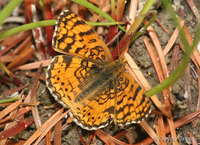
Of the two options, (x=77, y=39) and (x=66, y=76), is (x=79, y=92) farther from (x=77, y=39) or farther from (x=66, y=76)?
(x=77, y=39)

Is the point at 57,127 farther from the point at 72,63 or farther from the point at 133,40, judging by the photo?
the point at 133,40

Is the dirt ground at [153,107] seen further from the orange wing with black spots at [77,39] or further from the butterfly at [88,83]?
the orange wing with black spots at [77,39]

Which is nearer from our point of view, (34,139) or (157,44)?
(34,139)

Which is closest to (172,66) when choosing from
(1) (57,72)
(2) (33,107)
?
(1) (57,72)

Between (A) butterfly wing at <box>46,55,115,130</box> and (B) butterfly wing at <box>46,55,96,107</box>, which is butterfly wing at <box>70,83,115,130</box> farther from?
(B) butterfly wing at <box>46,55,96,107</box>

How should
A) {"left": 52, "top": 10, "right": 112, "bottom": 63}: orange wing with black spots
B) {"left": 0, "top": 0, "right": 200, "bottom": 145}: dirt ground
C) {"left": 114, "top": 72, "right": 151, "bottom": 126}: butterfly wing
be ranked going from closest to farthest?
{"left": 114, "top": 72, "right": 151, "bottom": 126}: butterfly wing < {"left": 52, "top": 10, "right": 112, "bottom": 63}: orange wing with black spots < {"left": 0, "top": 0, "right": 200, "bottom": 145}: dirt ground

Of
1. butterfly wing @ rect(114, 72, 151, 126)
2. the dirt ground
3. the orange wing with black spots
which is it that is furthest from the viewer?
the dirt ground

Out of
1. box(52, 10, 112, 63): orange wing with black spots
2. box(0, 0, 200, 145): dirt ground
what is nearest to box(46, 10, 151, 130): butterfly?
box(52, 10, 112, 63): orange wing with black spots
